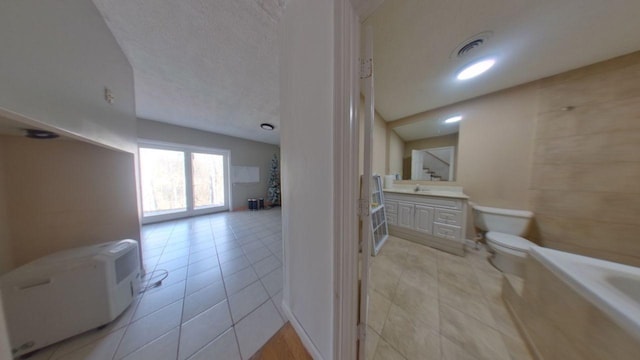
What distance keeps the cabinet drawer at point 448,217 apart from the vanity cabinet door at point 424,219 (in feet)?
0.27

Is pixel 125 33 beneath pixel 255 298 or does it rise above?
above

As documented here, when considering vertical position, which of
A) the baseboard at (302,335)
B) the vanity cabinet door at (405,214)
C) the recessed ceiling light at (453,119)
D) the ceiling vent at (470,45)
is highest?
the ceiling vent at (470,45)

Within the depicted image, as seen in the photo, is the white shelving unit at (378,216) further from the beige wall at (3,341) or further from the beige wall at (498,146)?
the beige wall at (3,341)

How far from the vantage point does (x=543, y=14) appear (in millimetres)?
1148

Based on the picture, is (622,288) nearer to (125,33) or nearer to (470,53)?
(470,53)

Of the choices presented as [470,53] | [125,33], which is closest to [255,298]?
[125,33]

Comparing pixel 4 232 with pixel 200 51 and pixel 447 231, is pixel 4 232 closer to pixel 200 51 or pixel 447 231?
pixel 200 51

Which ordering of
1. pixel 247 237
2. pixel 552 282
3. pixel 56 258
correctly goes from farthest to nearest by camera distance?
pixel 247 237 → pixel 56 258 → pixel 552 282

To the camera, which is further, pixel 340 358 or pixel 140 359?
pixel 140 359

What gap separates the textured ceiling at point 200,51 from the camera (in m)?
1.18

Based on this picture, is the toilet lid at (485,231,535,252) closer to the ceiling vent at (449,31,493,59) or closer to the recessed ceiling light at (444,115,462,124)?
the recessed ceiling light at (444,115,462,124)

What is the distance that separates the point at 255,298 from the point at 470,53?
122 inches

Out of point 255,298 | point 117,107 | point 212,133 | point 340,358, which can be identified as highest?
point 212,133

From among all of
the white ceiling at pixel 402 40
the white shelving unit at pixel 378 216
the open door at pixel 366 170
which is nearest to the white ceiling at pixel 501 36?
the white ceiling at pixel 402 40
